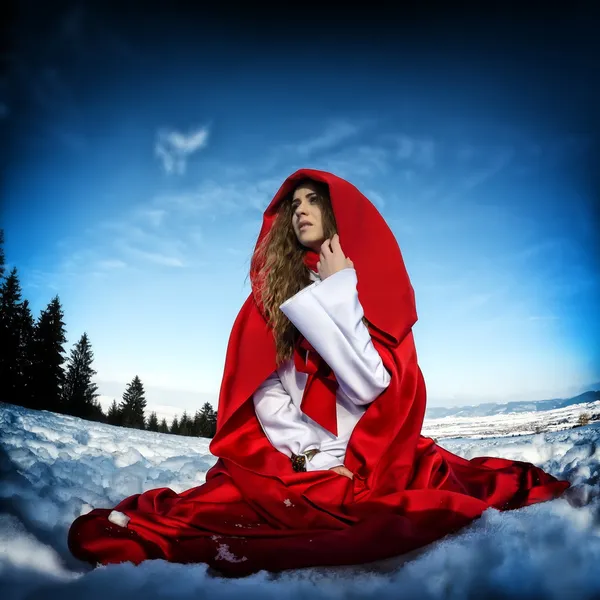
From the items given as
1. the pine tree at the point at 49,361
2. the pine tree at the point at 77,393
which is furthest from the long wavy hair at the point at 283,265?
the pine tree at the point at 77,393

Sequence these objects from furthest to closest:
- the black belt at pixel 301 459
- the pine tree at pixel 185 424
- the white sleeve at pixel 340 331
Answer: the pine tree at pixel 185 424 < the black belt at pixel 301 459 < the white sleeve at pixel 340 331

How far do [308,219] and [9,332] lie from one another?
1981mm

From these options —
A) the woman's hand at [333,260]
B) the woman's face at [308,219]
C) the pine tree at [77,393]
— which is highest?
the woman's face at [308,219]

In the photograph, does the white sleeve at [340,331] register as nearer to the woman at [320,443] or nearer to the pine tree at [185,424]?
the woman at [320,443]

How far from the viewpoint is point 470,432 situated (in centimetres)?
358

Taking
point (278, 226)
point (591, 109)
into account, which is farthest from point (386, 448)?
point (591, 109)

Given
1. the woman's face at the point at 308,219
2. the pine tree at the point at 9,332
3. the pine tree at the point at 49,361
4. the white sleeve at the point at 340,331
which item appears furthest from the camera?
the pine tree at the point at 49,361

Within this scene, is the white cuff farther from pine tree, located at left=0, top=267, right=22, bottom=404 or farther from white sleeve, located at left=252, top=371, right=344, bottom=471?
pine tree, located at left=0, top=267, right=22, bottom=404

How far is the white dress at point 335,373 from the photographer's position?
4.91 ft

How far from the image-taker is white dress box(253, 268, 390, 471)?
1495mm

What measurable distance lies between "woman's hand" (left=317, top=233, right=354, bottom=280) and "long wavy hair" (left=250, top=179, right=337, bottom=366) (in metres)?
0.20

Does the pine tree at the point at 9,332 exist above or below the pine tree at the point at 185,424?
above

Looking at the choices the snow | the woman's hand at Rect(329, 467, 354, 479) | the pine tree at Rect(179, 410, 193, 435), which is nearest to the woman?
the woman's hand at Rect(329, 467, 354, 479)

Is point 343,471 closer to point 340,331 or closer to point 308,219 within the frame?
point 340,331
